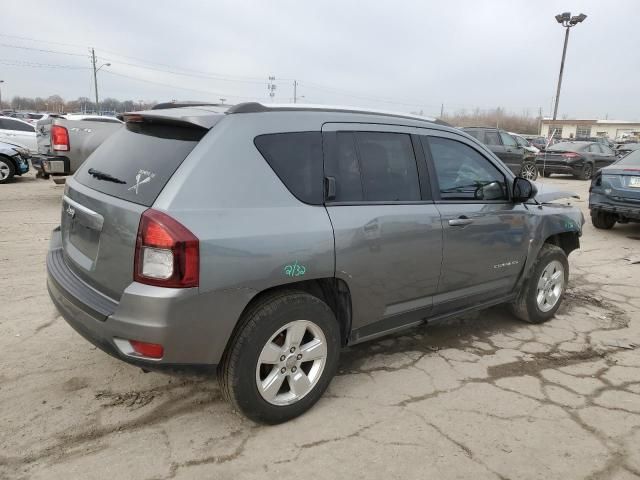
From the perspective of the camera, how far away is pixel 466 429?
9.45 feet

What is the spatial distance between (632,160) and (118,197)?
932 cm

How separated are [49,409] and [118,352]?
0.84 m

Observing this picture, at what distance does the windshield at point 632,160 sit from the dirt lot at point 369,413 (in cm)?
553

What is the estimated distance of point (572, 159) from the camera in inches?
728

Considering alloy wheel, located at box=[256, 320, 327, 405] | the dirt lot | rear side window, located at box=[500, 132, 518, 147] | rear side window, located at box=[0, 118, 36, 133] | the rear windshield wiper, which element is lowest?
the dirt lot

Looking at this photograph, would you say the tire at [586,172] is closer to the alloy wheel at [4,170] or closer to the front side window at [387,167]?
the front side window at [387,167]

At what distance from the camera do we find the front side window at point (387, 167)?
10.3 feet

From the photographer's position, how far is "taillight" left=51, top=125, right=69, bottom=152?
30.1 feet

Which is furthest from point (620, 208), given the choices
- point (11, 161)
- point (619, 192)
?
point (11, 161)

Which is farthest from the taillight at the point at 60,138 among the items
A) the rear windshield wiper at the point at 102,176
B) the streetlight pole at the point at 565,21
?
the streetlight pole at the point at 565,21

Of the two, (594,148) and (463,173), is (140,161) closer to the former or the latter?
(463,173)

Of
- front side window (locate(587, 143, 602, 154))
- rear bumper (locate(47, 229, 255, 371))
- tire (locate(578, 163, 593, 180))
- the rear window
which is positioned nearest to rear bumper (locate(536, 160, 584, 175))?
tire (locate(578, 163, 593, 180))

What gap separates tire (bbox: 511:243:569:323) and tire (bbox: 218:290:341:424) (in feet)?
7.28

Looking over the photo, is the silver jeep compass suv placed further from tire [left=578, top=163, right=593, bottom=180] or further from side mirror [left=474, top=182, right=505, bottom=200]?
tire [left=578, top=163, right=593, bottom=180]
